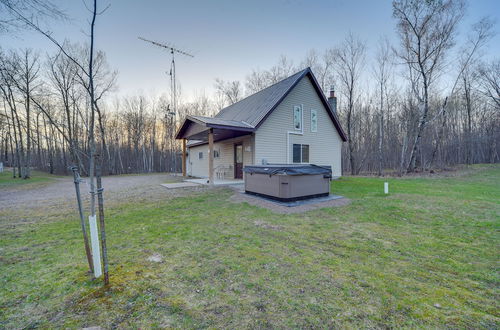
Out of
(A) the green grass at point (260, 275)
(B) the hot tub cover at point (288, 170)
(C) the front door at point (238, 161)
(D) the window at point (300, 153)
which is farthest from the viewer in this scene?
(C) the front door at point (238, 161)

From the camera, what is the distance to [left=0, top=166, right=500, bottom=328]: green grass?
179 centimetres

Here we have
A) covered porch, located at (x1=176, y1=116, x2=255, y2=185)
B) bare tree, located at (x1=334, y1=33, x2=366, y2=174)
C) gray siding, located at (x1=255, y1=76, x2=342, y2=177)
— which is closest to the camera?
covered porch, located at (x1=176, y1=116, x2=255, y2=185)

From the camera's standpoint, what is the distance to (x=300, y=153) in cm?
1162

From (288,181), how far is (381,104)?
59.3ft

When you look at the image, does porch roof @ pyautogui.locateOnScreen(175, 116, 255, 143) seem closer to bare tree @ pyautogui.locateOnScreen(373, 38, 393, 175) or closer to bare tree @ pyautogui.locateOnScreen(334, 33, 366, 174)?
bare tree @ pyautogui.locateOnScreen(334, 33, 366, 174)

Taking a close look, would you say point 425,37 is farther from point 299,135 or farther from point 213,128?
point 213,128

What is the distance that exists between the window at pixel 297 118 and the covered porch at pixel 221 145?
2826 millimetres

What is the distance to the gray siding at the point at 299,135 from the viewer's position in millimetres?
10438

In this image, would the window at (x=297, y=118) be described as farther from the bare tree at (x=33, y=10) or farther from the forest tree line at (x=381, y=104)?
the bare tree at (x=33, y=10)

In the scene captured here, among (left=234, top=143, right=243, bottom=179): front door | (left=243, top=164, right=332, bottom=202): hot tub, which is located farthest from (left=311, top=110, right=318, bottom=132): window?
(left=243, top=164, right=332, bottom=202): hot tub

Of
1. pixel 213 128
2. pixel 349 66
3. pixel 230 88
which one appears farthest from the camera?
pixel 230 88

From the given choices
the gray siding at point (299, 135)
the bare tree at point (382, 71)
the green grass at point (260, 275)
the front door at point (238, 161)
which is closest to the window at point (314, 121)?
the gray siding at point (299, 135)

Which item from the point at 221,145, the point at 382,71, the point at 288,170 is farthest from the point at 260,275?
the point at 382,71

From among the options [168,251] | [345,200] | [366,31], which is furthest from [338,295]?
[366,31]
